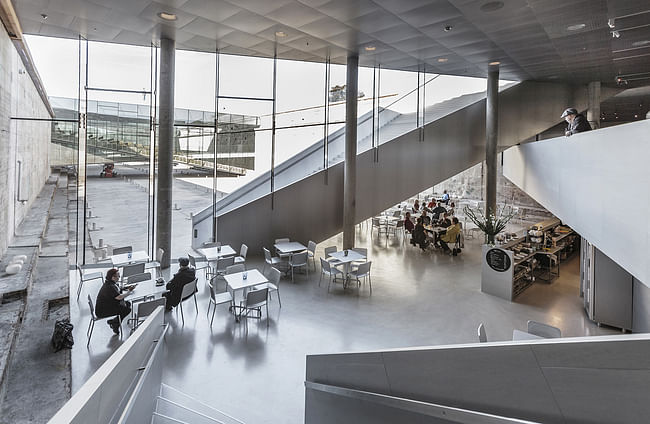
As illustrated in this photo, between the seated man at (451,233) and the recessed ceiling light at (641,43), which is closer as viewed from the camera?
the recessed ceiling light at (641,43)

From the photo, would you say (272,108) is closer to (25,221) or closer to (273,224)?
(273,224)

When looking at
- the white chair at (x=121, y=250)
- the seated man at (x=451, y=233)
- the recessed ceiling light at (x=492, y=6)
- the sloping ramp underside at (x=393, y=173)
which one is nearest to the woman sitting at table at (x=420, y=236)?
the seated man at (x=451, y=233)

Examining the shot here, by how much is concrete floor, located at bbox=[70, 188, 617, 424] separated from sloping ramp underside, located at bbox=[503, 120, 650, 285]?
2257 millimetres

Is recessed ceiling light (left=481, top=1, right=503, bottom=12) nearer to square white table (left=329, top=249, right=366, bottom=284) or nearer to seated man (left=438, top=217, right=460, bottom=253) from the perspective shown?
square white table (left=329, top=249, right=366, bottom=284)

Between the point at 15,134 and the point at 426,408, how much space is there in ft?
30.5

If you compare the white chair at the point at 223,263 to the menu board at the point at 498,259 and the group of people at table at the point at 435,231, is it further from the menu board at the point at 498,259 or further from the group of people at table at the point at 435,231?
the group of people at table at the point at 435,231

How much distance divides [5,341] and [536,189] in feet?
32.1

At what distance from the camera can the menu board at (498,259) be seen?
7.96m

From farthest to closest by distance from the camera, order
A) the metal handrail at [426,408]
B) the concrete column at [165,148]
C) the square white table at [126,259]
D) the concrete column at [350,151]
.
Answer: the concrete column at [350,151] < the concrete column at [165,148] < the square white table at [126,259] < the metal handrail at [426,408]

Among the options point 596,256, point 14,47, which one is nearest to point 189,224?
point 14,47

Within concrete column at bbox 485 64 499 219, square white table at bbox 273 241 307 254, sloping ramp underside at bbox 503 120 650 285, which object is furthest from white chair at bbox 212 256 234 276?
concrete column at bbox 485 64 499 219

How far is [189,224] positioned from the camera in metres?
11.2

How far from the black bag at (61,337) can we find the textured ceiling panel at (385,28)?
5677mm

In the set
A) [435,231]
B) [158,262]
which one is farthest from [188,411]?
[435,231]
